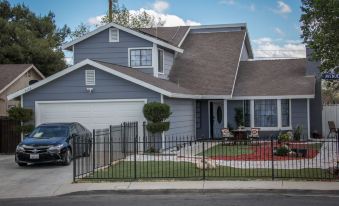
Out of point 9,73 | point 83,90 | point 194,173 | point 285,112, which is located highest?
point 9,73

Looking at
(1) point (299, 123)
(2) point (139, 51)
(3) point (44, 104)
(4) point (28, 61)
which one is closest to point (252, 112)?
(1) point (299, 123)

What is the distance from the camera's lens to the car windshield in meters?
20.1

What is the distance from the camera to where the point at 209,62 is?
32.7 m

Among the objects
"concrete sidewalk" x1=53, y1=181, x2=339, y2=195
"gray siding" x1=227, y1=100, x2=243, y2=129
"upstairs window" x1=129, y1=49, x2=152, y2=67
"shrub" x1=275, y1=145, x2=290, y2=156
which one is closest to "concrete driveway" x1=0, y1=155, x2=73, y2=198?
"concrete sidewalk" x1=53, y1=181, x2=339, y2=195

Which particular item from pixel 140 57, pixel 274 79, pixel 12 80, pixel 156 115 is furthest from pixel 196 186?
pixel 12 80

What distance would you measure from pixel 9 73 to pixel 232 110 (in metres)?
16.3

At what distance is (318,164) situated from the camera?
18.0 meters

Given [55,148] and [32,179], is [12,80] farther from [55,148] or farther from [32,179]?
[32,179]

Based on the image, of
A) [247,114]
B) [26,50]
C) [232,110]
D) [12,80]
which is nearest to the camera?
[247,114]

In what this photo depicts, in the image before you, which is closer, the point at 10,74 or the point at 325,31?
the point at 325,31

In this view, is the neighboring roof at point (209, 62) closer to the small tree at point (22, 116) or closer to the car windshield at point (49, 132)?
the small tree at point (22, 116)

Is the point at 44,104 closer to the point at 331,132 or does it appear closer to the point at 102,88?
the point at 102,88

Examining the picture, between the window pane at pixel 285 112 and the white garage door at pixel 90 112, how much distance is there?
29.8 ft

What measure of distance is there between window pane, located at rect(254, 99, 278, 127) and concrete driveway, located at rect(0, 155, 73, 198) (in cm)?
1353
